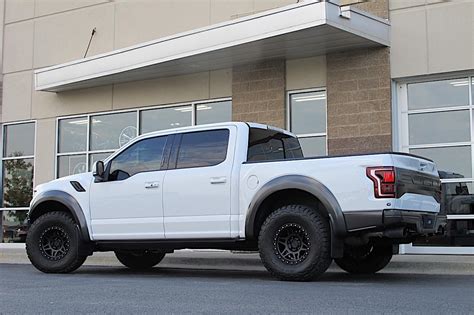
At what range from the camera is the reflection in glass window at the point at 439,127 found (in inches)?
489

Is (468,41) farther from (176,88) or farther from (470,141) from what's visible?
(176,88)

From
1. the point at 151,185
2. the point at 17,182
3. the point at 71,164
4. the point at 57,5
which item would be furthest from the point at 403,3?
the point at 17,182

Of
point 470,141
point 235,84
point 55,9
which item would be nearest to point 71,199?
point 235,84

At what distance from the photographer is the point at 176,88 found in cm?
1570

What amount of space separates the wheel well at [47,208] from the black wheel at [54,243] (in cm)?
11

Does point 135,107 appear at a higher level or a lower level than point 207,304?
higher

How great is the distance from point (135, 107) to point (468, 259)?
8845 mm

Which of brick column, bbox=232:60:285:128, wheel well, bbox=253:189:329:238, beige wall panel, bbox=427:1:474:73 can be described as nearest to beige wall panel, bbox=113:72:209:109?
brick column, bbox=232:60:285:128

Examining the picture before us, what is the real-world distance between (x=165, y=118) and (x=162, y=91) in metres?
0.64

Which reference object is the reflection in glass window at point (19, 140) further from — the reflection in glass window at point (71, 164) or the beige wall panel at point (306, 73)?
the beige wall panel at point (306, 73)

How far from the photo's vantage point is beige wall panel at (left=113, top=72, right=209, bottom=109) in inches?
605

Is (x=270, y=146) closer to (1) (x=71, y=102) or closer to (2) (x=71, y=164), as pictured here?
(2) (x=71, y=164)

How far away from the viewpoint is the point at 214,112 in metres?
15.3

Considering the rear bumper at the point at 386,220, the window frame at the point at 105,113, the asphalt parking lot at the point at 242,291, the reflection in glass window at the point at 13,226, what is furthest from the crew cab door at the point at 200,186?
the reflection in glass window at the point at 13,226
